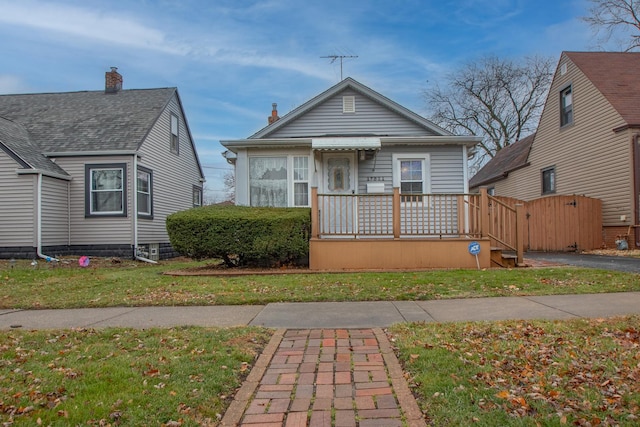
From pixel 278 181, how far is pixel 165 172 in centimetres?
652

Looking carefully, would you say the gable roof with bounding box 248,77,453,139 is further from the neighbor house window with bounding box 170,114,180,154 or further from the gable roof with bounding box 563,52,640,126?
the gable roof with bounding box 563,52,640,126

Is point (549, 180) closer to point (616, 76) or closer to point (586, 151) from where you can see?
point (586, 151)

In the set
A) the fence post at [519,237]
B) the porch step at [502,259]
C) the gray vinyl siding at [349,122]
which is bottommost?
the porch step at [502,259]

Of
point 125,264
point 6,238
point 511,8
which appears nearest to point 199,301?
point 125,264

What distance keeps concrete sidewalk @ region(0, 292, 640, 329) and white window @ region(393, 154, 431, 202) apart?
633 centimetres

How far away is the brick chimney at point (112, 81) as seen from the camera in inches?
706

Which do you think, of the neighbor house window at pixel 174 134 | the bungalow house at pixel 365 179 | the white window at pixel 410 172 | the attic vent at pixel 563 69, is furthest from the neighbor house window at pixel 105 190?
the attic vent at pixel 563 69

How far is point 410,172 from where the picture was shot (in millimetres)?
12516

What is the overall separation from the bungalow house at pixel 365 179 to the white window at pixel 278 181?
0.09ft

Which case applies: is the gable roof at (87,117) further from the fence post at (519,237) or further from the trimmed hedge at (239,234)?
the fence post at (519,237)

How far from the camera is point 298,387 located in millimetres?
3277

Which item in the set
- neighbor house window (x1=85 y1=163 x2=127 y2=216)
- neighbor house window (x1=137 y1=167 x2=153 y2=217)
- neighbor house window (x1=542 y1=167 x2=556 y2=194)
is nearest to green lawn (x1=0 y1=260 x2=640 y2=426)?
neighbor house window (x1=85 y1=163 x2=127 y2=216)

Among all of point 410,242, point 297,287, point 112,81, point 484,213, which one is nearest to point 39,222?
point 112,81

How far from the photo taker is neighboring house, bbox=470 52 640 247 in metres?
14.1
